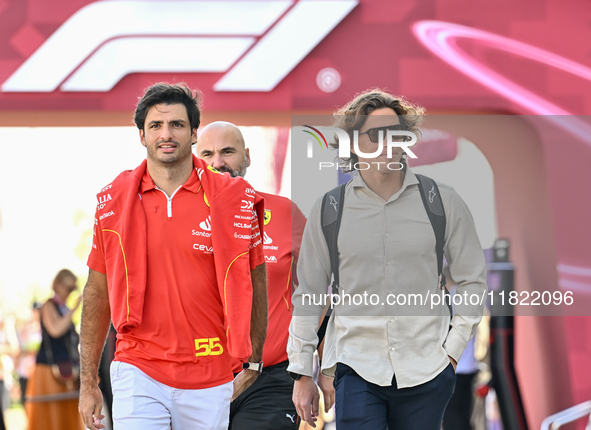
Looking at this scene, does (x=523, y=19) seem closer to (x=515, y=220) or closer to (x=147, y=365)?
(x=515, y=220)

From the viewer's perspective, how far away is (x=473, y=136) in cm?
554

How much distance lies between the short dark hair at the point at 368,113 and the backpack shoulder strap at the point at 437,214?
0.17 m

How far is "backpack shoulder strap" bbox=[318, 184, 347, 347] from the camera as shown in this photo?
9.44 ft

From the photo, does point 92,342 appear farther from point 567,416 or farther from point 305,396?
point 567,416

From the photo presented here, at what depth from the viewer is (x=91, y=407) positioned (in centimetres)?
274

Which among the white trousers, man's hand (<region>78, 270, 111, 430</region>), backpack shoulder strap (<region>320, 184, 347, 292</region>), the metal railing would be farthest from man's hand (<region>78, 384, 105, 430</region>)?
the metal railing

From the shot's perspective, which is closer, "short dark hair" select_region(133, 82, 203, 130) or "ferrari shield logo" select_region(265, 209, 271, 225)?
"short dark hair" select_region(133, 82, 203, 130)

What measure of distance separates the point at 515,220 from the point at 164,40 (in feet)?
9.70

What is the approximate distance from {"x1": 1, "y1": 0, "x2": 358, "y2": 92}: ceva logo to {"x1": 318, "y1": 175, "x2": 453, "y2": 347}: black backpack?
2.65 m

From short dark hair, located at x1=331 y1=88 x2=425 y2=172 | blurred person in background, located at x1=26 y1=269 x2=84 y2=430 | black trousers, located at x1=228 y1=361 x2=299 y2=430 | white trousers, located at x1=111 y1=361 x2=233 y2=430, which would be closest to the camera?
white trousers, located at x1=111 y1=361 x2=233 y2=430

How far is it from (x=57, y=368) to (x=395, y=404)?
3579 millimetres

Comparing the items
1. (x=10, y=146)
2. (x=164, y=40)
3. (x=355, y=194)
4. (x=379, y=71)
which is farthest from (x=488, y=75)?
(x=10, y=146)

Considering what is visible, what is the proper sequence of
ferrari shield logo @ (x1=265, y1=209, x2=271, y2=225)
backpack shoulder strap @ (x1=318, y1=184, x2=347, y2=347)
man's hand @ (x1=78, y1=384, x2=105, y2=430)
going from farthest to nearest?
ferrari shield logo @ (x1=265, y1=209, x2=271, y2=225) < backpack shoulder strap @ (x1=318, y1=184, x2=347, y2=347) < man's hand @ (x1=78, y1=384, x2=105, y2=430)

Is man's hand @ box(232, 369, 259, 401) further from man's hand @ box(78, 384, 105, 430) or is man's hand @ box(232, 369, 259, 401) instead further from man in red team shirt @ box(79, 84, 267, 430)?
man's hand @ box(78, 384, 105, 430)
